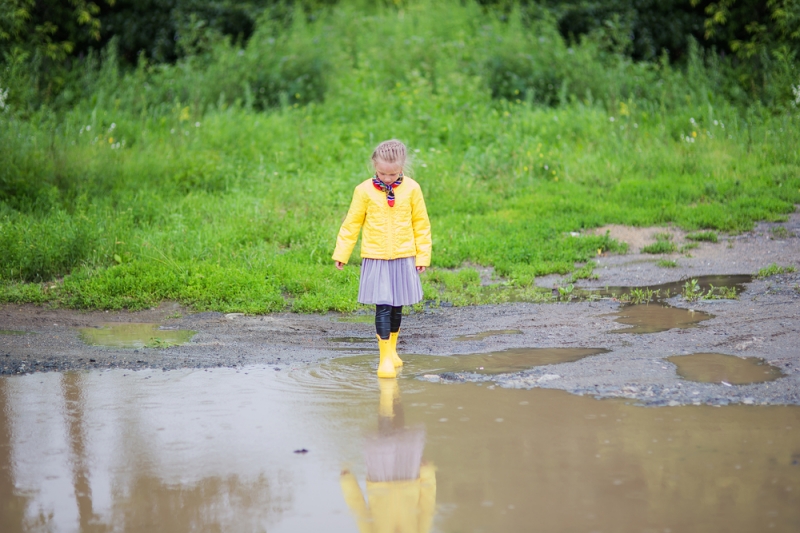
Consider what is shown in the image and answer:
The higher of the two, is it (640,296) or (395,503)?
(640,296)

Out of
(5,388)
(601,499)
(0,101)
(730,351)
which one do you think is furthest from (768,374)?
(0,101)

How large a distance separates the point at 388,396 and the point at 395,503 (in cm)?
149

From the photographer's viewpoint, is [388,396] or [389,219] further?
[389,219]

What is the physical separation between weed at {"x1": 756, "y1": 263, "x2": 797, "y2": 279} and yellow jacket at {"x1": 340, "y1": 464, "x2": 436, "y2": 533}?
18.9 ft

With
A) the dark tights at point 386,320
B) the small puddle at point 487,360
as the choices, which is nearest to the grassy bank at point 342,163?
the small puddle at point 487,360

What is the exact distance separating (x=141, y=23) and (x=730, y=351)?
16187 millimetres

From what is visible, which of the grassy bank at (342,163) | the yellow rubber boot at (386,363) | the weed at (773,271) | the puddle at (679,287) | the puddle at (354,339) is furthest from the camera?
the grassy bank at (342,163)

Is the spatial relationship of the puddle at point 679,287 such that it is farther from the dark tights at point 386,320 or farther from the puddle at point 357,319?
the dark tights at point 386,320

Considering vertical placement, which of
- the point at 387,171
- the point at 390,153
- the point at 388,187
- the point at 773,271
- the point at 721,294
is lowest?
the point at 721,294

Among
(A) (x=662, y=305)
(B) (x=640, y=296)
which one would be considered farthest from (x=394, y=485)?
(B) (x=640, y=296)

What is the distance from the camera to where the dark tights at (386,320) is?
5.94 m

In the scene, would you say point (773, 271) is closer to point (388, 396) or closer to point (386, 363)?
point (386, 363)

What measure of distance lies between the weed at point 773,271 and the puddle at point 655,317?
5.24 feet

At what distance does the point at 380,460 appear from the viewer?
4.39 metres
